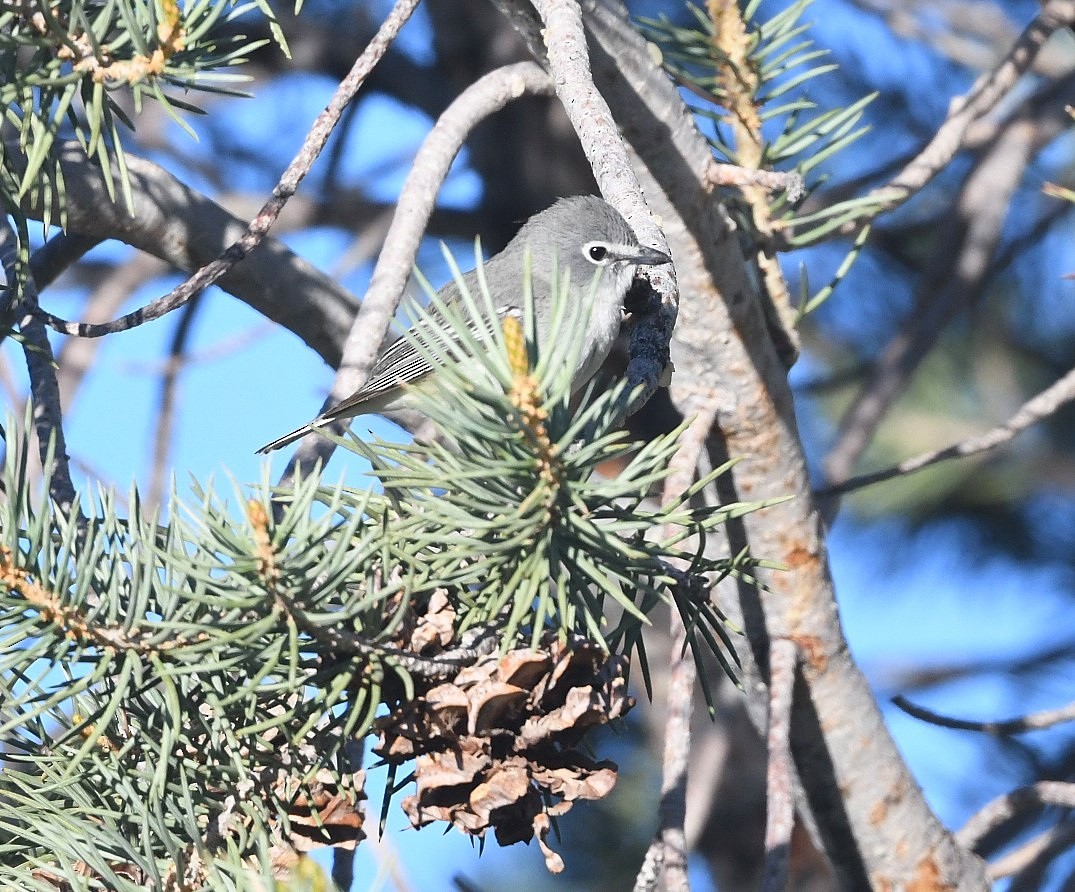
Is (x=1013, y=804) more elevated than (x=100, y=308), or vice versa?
(x=100, y=308)

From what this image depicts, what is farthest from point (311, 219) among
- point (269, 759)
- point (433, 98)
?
point (269, 759)

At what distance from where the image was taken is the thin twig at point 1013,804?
2115mm

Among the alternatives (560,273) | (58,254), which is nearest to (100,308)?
(58,254)

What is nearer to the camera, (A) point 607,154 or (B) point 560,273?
Answer: (A) point 607,154

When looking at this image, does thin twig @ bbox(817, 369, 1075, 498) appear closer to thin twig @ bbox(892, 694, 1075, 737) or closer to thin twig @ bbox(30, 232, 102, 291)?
thin twig @ bbox(892, 694, 1075, 737)

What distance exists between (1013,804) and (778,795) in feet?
3.17

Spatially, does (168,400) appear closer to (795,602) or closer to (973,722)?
(795,602)

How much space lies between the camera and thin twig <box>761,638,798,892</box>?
1.53 meters

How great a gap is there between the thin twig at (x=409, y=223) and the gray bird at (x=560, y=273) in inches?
14.9

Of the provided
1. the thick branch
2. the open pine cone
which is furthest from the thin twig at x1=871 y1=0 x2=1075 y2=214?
the open pine cone

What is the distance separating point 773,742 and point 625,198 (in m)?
0.86

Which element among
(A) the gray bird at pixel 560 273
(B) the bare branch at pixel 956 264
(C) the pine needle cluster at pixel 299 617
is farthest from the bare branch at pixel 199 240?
(B) the bare branch at pixel 956 264

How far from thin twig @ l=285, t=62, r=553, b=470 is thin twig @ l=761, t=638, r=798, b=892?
826 mm

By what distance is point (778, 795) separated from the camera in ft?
5.33
